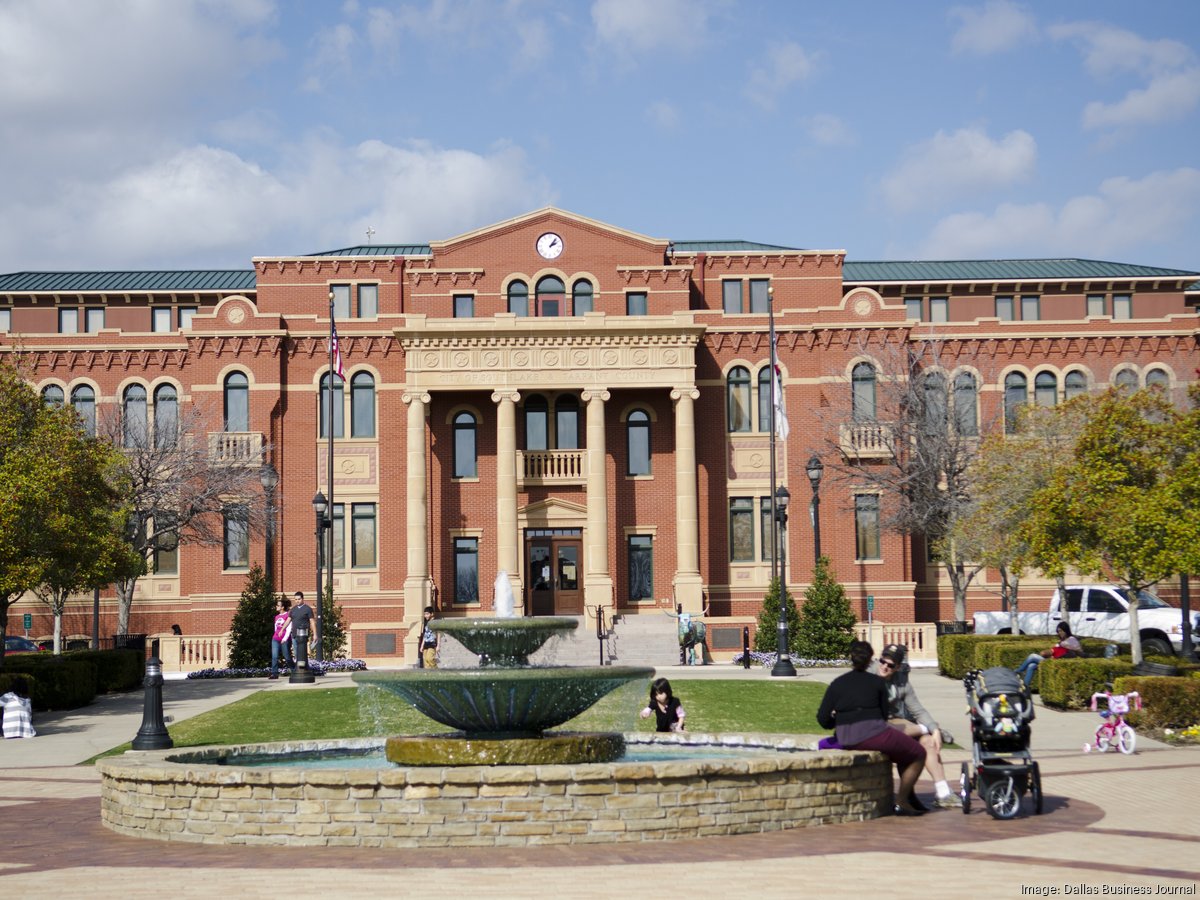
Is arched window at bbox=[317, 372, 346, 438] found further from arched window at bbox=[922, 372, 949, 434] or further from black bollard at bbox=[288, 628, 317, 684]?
arched window at bbox=[922, 372, 949, 434]

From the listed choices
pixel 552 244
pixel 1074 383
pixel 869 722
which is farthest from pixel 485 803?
pixel 1074 383

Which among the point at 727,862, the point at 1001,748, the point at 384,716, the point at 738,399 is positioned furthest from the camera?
the point at 738,399

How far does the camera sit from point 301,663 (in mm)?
32969

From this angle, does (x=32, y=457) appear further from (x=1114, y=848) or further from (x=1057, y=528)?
(x=1114, y=848)

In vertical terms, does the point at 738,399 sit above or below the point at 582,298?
below

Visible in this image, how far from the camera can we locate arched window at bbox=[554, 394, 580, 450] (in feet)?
161

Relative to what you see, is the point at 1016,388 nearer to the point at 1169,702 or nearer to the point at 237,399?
the point at 237,399

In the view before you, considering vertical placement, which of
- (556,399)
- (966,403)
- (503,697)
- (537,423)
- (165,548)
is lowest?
(503,697)

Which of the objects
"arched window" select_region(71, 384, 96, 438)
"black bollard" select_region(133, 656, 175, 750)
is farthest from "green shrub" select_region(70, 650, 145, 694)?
"arched window" select_region(71, 384, 96, 438)

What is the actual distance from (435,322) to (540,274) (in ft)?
16.0

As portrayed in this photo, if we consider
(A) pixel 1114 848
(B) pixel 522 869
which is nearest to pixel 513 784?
(B) pixel 522 869

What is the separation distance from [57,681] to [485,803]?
19585 millimetres

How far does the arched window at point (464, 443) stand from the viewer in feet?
161

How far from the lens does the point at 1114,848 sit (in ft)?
37.4
